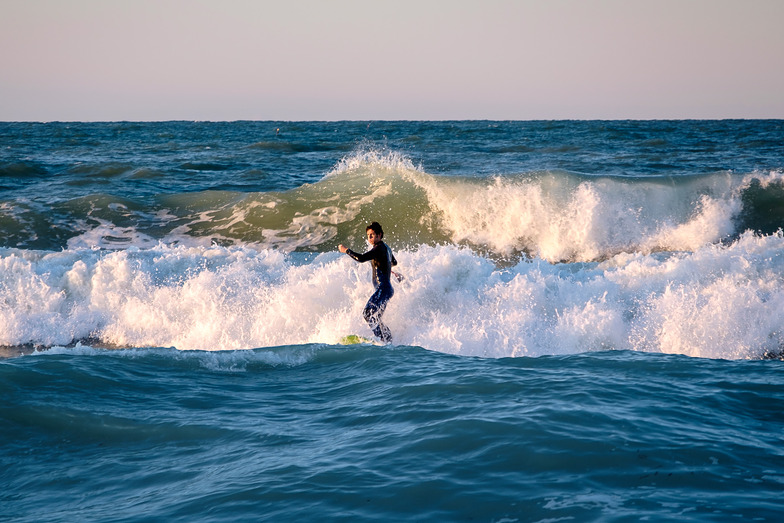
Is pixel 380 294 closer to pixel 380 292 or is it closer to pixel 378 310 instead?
pixel 380 292

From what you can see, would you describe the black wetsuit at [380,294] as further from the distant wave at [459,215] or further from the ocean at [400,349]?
the distant wave at [459,215]

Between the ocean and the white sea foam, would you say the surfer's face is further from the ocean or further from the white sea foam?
the white sea foam

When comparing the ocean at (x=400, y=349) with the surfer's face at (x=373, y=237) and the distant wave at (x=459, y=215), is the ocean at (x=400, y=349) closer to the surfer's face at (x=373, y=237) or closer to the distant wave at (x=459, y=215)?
the distant wave at (x=459, y=215)

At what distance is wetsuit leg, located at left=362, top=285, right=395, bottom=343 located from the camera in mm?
9883

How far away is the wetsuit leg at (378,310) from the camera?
32.4 feet

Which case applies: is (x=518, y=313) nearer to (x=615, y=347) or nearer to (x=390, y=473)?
(x=615, y=347)

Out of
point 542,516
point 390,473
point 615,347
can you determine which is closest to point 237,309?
point 615,347

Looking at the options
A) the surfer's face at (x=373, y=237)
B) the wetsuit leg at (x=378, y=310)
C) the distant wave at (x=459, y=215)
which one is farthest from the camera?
the distant wave at (x=459, y=215)

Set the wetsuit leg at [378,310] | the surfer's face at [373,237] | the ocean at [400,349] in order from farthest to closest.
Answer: the wetsuit leg at [378,310]
the surfer's face at [373,237]
the ocean at [400,349]

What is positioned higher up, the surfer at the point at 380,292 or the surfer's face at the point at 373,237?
the surfer's face at the point at 373,237

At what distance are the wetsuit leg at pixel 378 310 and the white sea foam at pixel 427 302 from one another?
1.73 feet

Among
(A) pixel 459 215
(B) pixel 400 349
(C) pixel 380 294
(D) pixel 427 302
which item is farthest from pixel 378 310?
(A) pixel 459 215

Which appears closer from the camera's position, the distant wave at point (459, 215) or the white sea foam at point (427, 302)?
the white sea foam at point (427, 302)

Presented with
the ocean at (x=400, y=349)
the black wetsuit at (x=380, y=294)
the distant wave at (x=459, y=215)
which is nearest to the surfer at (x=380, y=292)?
the black wetsuit at (x=380, y=294)
